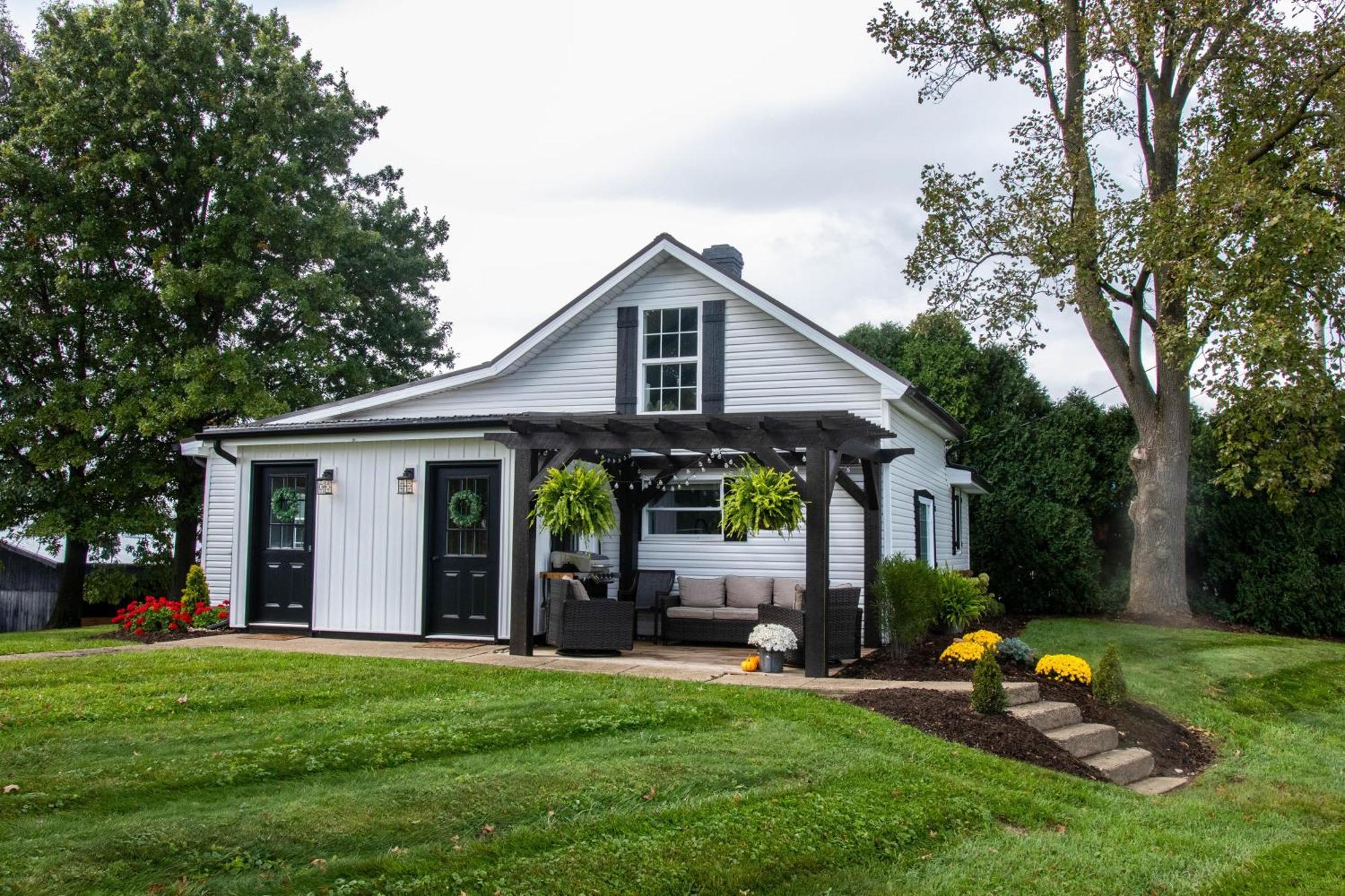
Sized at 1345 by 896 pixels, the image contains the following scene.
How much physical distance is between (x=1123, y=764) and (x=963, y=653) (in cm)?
265

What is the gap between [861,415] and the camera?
13312mm

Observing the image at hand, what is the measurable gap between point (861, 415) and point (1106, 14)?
27.2 ft

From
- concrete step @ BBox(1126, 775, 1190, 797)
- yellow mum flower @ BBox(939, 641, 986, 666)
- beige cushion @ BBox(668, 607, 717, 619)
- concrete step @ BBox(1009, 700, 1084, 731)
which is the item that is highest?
beige cushion @ BBox(668, 607, 717, 619)

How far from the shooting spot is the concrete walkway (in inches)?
359

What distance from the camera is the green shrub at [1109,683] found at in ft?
29.9

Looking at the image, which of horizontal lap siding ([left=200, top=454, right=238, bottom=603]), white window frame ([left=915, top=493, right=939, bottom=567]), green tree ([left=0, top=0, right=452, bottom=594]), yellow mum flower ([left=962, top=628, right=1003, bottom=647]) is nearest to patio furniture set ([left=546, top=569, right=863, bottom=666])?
yellow mum flower ([left=962, top=628, right=1003, bottom=647])

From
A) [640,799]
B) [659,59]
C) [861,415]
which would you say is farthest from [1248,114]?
[640,799]

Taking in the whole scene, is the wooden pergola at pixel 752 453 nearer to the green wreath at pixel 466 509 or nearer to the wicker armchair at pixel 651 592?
the green wreath at pixel 466 509

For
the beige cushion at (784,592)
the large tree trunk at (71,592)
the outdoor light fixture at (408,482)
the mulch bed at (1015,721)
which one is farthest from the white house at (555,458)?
the large tree trunk at (71,592)

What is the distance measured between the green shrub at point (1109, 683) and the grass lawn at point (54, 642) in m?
10.6

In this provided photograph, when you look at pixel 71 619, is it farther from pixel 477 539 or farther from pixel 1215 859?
pixel 1215 859

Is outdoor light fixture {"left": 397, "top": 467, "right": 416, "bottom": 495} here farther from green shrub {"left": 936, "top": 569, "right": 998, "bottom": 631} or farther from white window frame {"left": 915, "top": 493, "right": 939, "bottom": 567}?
white window frame {"left": 915, "top": 493, "right": 939, "bottom": 567}

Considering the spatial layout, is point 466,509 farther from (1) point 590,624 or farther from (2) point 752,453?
(2) point 752,453

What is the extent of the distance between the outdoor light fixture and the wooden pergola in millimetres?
1451
